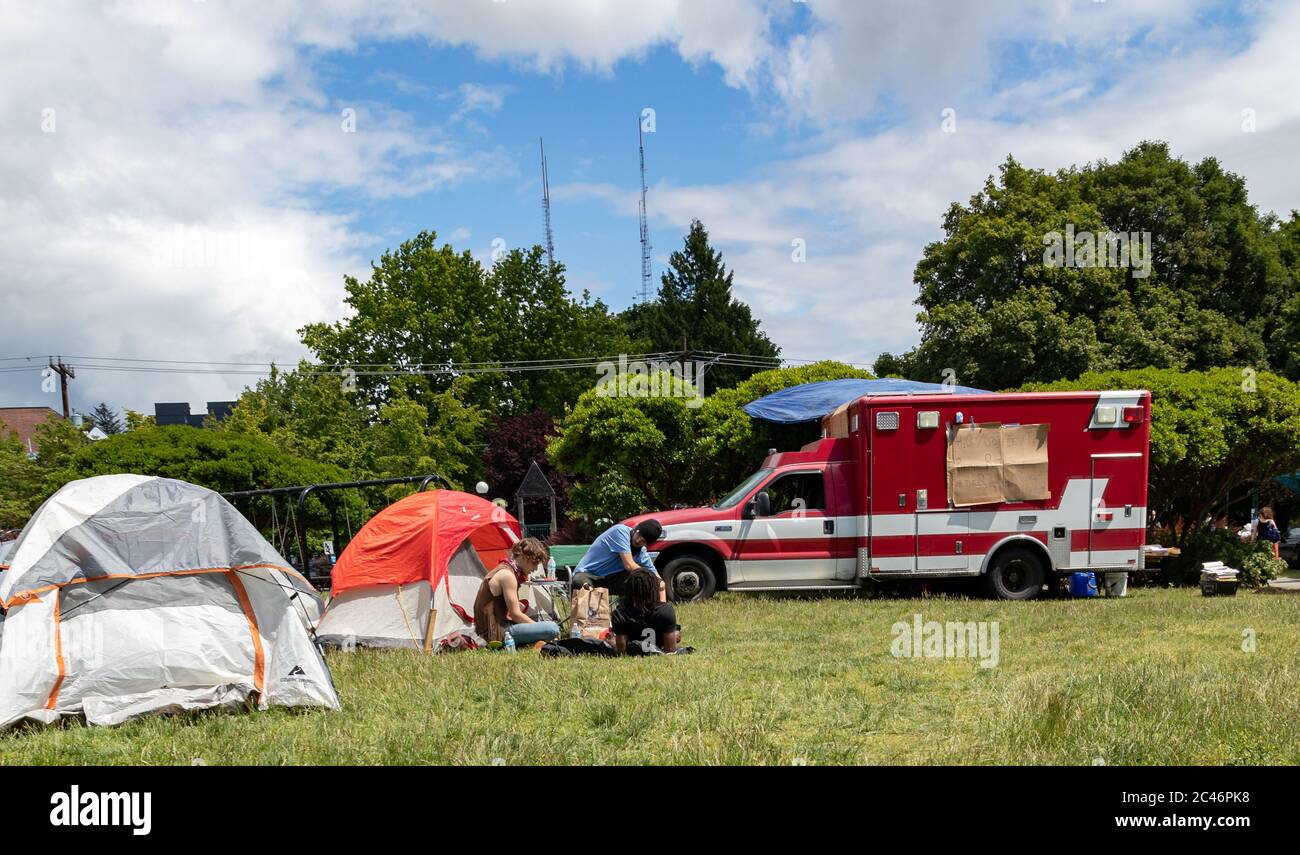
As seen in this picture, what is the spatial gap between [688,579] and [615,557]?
10.3 ft

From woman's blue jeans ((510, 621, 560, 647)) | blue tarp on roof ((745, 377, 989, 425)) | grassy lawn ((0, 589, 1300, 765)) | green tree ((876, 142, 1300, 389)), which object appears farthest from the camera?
green tree ((876, 142, 1300, 389))

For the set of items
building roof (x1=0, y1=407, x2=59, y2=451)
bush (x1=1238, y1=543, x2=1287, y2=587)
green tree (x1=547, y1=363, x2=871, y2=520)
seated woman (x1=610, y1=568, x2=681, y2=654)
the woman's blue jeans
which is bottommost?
bush (x1=1238, y1=543, x2=1287, y2=587)

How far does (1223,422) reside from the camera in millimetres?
16281

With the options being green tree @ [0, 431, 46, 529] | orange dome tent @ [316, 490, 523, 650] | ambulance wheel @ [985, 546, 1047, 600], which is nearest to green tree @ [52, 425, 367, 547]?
green tree @ [0, 431, 46, 529]

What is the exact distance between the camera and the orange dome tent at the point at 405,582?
10.2m

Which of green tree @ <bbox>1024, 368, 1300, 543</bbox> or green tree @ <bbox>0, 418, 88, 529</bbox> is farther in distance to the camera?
green tree @ <bbox>0, 418, 88, 529</bbox>

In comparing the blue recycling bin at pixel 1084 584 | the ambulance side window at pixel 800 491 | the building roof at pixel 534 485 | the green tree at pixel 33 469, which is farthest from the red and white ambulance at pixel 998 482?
the green tree at pixel 33 469

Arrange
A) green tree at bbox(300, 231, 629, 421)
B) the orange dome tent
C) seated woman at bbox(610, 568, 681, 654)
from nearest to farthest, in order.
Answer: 1. seated woman at bbox(610, 568, 681, 654)
2. the orange dome tent
3. green tree at bbox(300, 231, 629, 421)

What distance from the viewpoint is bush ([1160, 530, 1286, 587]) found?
634 inches

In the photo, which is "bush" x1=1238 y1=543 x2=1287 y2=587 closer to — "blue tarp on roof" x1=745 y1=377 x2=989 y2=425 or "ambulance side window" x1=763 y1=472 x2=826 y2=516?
"blue tarp on roof" x1=745 y1=377 x2=989 y2=425

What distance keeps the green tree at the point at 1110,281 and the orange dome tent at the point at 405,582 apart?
20077 millimetres

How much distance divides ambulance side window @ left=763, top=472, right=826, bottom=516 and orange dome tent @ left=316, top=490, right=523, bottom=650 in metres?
4.99
